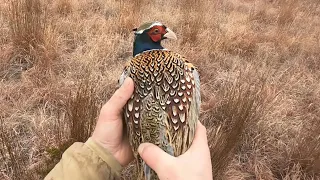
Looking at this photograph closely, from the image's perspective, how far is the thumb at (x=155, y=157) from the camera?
5.42ft

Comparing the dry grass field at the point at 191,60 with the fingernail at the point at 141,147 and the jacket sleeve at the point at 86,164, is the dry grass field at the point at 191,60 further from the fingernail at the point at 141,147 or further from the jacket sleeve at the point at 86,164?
the fingernail at the point at 141,147

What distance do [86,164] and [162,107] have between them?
0.49m

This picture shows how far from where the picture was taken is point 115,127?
6.79ft

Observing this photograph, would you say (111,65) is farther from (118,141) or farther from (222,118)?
(118,141)

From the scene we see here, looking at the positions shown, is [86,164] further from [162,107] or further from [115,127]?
[162,107]

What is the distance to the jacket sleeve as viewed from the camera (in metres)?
1.88

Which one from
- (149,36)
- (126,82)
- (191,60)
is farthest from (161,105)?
(191,60)

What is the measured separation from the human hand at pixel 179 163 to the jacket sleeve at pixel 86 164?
0.94 ft

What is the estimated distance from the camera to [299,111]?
4.12 m

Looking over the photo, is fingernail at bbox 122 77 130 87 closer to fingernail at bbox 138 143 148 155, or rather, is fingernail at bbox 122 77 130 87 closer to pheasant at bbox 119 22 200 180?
pheasant at bbox 119 22 200 180

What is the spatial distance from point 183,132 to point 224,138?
119 cm

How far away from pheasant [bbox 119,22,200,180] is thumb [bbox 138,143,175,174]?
0.33ft

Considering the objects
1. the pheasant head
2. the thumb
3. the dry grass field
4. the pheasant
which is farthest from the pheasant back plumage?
the dry grass field

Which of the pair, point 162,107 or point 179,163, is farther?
point 162,107
